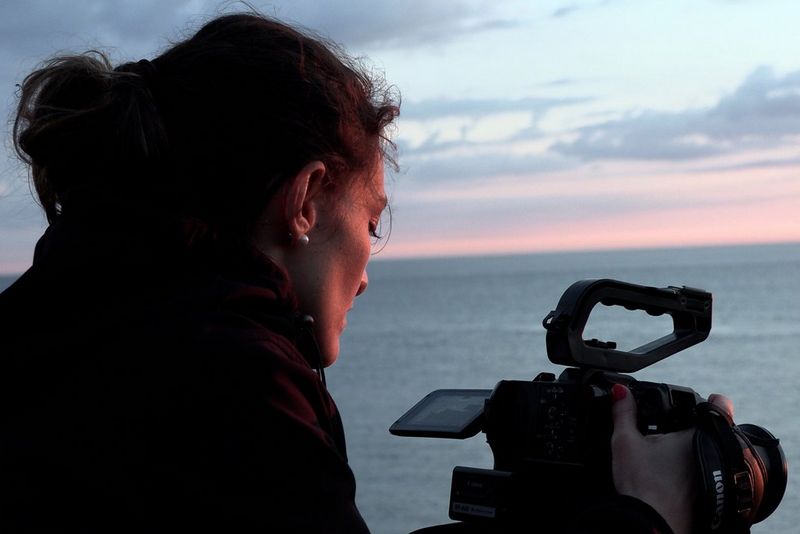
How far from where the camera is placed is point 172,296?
1.12 m

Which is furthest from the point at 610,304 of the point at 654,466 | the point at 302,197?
the point at 302,197

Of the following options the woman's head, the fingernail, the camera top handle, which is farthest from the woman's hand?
the woman's head

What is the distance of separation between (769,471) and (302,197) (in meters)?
0.91

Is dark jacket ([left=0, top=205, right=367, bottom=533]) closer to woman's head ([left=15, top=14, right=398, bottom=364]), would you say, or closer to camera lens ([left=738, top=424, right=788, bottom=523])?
woman's head ([left=15, top=14, right=398, bottom=364])

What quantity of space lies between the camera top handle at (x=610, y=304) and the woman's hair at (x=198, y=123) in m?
0.47

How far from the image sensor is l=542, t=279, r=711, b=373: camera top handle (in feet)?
5.40

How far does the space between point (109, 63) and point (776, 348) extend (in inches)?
1446

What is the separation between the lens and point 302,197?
4.30ft

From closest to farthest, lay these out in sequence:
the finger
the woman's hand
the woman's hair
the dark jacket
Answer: the dark jacket → the woman's hair → the woman's hand → the finger

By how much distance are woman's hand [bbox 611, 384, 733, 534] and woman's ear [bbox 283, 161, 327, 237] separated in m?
0.57

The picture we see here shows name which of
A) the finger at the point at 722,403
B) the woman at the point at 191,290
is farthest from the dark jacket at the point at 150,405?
the finger at the point at 722,403

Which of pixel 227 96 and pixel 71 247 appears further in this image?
pixel 227 96

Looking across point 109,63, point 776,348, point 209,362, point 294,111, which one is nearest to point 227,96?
point 294,111

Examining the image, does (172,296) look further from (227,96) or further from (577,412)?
(577,412)
